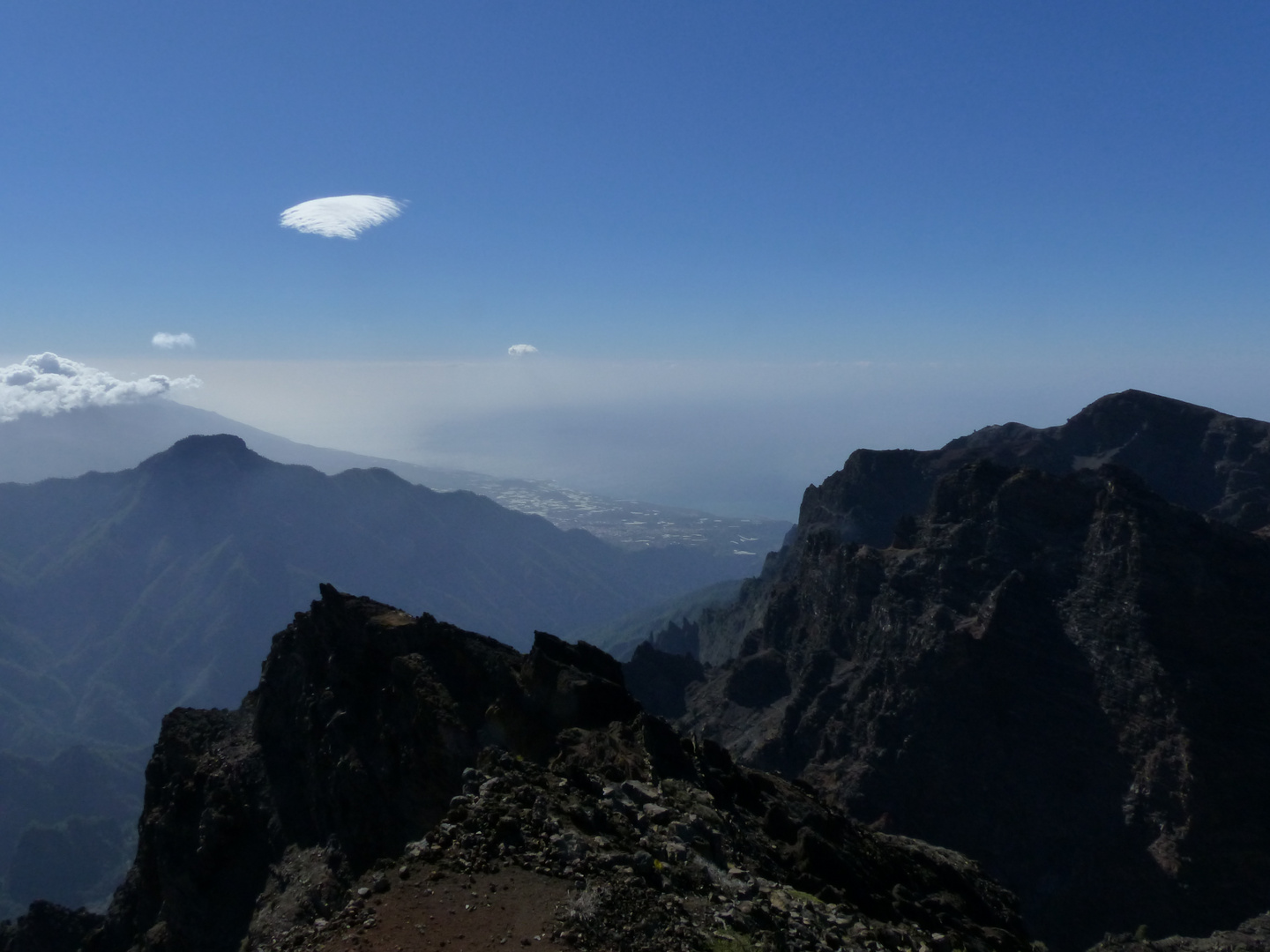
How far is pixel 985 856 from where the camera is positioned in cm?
6022

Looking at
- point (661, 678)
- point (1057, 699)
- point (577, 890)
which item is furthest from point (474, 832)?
point (661, 678)

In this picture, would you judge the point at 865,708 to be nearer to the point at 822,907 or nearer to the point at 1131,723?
the point at 1131,723

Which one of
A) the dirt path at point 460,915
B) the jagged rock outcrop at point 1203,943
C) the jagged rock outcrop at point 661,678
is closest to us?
the dirt path at point 460,915

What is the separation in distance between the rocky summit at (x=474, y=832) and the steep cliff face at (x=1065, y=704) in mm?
28602

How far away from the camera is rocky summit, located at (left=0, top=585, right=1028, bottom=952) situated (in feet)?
51.9

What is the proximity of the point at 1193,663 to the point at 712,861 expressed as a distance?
5434 centimetres

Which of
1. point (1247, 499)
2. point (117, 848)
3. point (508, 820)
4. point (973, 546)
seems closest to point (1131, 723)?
point (973, 546)

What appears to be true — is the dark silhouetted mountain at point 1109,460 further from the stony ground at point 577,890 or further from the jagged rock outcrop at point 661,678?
the stony ground at point 577,890

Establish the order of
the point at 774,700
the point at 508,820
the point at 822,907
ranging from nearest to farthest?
the point at 508,820 < the point at 822,907 < the point at 774,700

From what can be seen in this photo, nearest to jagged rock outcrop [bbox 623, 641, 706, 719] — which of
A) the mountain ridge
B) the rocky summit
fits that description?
the mountain ridge

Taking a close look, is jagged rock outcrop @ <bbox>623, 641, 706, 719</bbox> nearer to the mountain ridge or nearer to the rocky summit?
the mountain ridge

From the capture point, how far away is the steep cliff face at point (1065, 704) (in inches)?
2147

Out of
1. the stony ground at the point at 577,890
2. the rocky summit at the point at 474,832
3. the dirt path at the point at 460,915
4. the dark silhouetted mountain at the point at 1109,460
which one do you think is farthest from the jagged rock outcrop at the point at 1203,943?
the dark silhouetted mountain at the point at 1109,460

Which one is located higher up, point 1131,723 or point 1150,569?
point 1150,569
